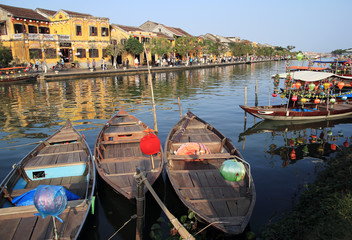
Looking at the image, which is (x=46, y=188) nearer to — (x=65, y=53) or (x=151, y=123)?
(x=151, y=123)

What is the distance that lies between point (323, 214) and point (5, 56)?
140 feet

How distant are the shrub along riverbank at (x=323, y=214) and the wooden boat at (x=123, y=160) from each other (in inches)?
154

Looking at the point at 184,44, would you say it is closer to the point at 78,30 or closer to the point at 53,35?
the point at 78,30

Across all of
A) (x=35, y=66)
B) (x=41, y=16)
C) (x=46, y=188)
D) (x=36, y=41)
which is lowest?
(x=46, y=188)

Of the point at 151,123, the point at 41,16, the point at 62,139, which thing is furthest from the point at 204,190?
the point at 41,16

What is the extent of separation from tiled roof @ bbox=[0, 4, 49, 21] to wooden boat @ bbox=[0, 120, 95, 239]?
37.9 metres

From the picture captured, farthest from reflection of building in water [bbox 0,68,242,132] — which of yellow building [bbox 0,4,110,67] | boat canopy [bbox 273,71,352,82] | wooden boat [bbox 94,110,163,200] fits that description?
boat canopy [bbox 273,71,352,82]

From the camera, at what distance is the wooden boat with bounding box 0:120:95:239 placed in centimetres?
602

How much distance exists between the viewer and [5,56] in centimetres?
3703

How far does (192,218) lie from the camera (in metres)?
7.55

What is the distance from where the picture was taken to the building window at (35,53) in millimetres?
39719

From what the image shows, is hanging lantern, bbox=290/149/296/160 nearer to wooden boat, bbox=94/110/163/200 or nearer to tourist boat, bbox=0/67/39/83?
wooden boat, bbox=94/110/163/200

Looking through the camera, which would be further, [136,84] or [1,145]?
[136,84]

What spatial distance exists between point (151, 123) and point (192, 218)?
37.8 feet
